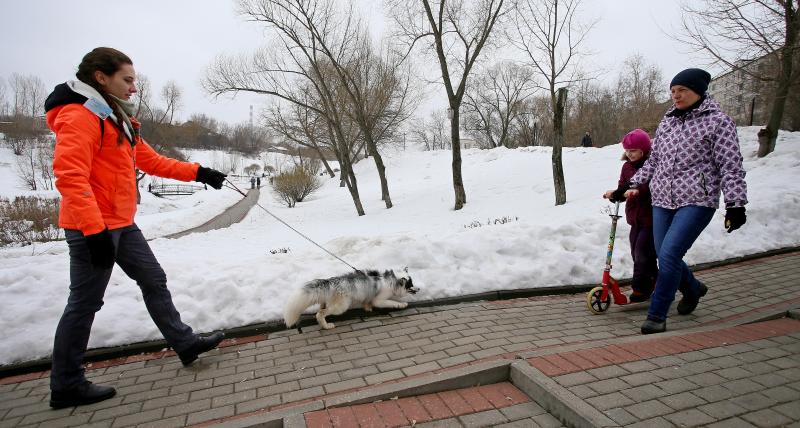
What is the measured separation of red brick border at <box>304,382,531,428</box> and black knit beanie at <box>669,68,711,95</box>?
9.66 feet

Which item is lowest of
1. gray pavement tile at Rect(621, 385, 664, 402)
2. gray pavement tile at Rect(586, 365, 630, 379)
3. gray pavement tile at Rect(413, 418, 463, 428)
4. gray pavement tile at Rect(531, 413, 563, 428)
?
gray pavement tile at Rect(531, 413, 563, 428)

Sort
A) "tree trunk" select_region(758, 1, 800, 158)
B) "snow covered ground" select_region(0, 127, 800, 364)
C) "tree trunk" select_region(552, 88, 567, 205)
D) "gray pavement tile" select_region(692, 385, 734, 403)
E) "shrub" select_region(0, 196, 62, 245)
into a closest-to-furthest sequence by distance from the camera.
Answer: "gray pavement tile" select_region(692, 385, 734, 403), "snow covered ground" select_region(0, 127, 800, 364), "tree trunk" select_region(758, 1, 800, 158), "tree trunk" select_region(552, 88, 567, 205), "shrub" select_region(0, 196, 62, 245)

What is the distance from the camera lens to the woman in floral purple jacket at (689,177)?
3.44 meters

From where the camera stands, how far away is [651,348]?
10.7 feet

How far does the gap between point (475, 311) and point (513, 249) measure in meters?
1.53

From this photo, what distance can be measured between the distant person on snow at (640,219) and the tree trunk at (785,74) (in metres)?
11.7

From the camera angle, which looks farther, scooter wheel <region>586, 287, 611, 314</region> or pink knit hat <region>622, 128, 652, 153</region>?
pink knit hat <region>622, 128, 652, 153</region>

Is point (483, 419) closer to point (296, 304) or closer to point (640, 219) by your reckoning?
point (296, 304)

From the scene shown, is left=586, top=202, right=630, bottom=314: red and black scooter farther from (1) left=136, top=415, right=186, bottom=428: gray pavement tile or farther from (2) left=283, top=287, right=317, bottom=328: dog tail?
(1) left=136, top=415, right=186, bottom=428: gray pavement tile

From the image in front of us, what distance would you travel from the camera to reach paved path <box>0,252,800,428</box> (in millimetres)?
2615

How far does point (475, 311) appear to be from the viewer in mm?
4617

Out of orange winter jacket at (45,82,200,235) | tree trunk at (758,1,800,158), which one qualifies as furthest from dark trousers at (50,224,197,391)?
tree trunk at (758,1,800,158)

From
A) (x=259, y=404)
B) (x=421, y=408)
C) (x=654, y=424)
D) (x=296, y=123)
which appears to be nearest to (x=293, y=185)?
(x=296, y=123)

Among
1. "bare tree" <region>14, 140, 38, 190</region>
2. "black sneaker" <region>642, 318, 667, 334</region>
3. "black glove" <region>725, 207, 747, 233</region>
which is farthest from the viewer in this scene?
"bare tree" <region>14, 140, 38, 190</region>
